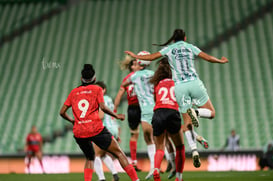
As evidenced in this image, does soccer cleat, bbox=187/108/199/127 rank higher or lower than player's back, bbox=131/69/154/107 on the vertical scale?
lower

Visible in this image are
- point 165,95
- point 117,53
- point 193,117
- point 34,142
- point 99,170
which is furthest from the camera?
point 117,53

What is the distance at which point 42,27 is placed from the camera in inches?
1102

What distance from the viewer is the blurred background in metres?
21.9

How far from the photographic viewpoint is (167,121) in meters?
8.78

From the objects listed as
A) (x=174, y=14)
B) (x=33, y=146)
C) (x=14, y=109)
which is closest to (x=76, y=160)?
(x=33, y=146)

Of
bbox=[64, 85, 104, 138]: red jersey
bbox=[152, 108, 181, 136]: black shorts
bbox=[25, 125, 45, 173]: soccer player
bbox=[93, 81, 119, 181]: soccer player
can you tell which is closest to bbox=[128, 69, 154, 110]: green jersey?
bbox=[93, 81, 119, 181]: soccer player

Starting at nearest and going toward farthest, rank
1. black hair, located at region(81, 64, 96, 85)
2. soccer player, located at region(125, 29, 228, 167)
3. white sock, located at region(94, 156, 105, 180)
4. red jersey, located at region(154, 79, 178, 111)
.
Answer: black hair, located at region(81, 64, 96, 85) < red jersey, located at region(154, 79, 178, 111) < soccer player, located at region(125, 29, 228, 167) < white sock, located at region(94, 156, 105, 180)

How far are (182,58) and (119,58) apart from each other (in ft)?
51.8

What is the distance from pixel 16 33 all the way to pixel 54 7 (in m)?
2.44

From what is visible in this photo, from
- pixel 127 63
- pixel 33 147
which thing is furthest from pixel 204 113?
pixel 33 147

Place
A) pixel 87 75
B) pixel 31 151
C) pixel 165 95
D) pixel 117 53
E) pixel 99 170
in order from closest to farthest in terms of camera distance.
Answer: pixel 87 75
pixel 165 95
pixel 99 170
pixel 31 151
pixel 117 53

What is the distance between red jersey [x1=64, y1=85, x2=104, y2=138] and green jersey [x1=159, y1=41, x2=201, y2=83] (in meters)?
1.65

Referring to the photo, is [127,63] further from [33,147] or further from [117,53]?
[117,53]

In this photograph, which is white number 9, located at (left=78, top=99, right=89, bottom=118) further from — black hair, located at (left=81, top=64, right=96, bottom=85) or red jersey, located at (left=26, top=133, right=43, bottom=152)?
red jersey, located at (left=26, top=133, right=43, bottom=152)
